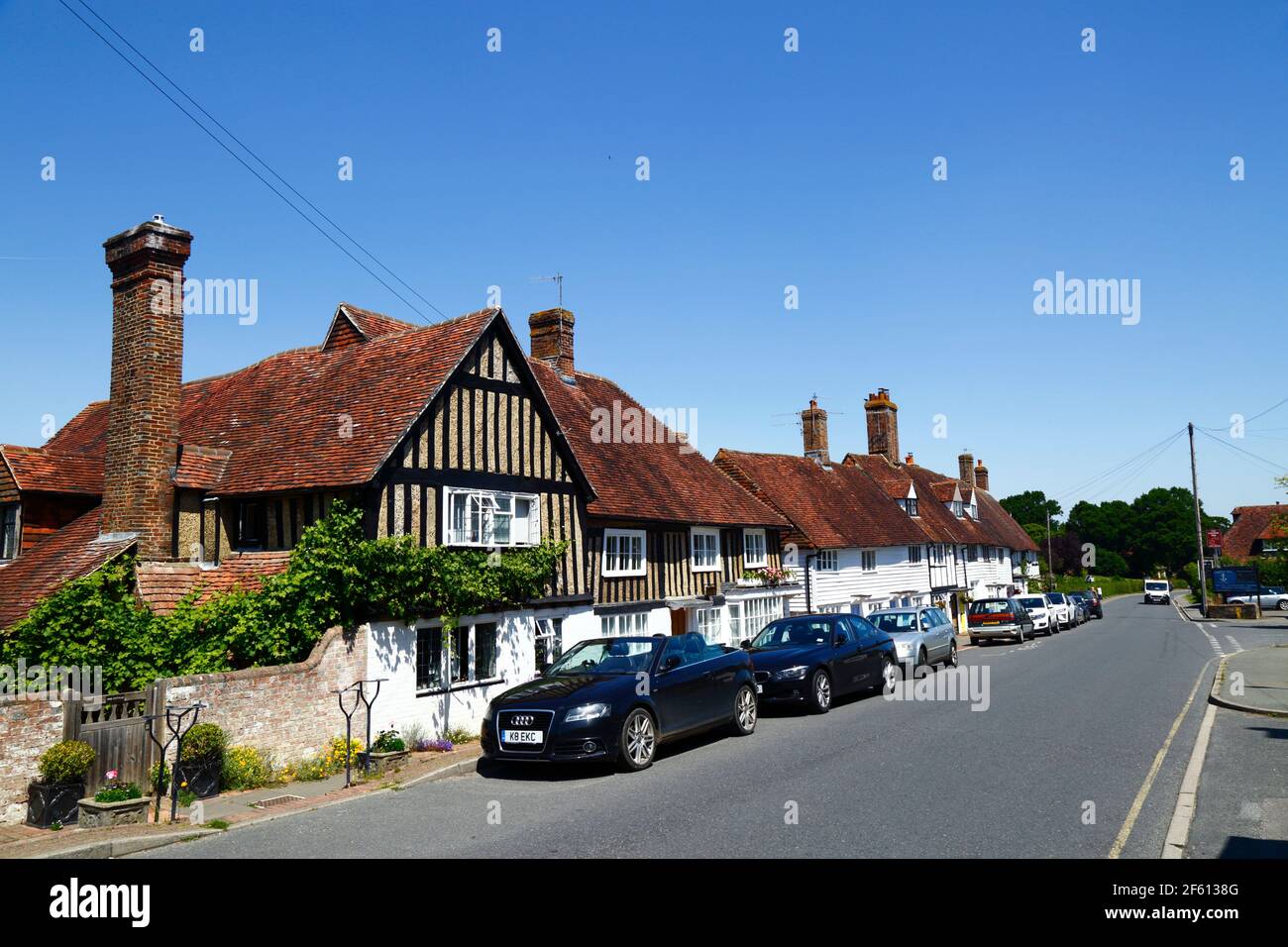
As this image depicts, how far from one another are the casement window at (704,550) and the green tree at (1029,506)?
122889mm

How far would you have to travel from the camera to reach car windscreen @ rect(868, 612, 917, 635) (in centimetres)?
2298

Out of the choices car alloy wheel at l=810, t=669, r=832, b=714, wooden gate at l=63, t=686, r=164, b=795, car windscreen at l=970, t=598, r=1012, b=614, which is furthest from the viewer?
car windscreen at l=970, t=598, r=1012, b=614

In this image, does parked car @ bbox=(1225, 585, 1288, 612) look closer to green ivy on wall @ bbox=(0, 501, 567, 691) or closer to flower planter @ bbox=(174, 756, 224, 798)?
green ivy on wall @ bbox=(0, 501, 567, 691)

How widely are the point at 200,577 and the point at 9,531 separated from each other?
4.65m

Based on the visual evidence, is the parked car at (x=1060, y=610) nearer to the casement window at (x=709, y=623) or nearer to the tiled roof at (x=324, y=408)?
the casement window at (x=709, y=623)

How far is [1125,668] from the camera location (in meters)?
22.4

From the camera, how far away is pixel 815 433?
39906mm

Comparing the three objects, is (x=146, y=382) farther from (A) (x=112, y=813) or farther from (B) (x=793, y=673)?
(B) (x=793, y=673)

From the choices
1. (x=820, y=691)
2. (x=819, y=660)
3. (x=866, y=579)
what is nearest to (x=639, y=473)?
(x=819, y=660)

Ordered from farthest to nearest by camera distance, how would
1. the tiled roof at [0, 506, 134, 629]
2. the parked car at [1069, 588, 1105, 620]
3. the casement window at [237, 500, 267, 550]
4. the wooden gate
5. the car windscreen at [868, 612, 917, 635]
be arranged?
the parked car at [1069, 588, 1105, 620]
the car windscreen at [868, 612, 917, 635]
the casement window at [237, 500, 267, 550]
the tiled roof at [0, 506, 134, 629]
the wooden gate

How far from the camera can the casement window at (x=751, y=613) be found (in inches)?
1018

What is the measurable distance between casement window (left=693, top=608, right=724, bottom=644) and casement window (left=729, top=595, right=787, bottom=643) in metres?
0.68

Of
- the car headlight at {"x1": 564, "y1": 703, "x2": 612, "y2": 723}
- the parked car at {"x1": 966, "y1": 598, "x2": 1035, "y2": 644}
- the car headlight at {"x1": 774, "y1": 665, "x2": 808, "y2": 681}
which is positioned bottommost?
the parked car at {"x1": 966, "y1": 598, "x2": 1035, "y2": 644}

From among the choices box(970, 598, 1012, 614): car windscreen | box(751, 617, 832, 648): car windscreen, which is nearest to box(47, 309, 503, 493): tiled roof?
box(751, 617, 832, 648): car windscreen
